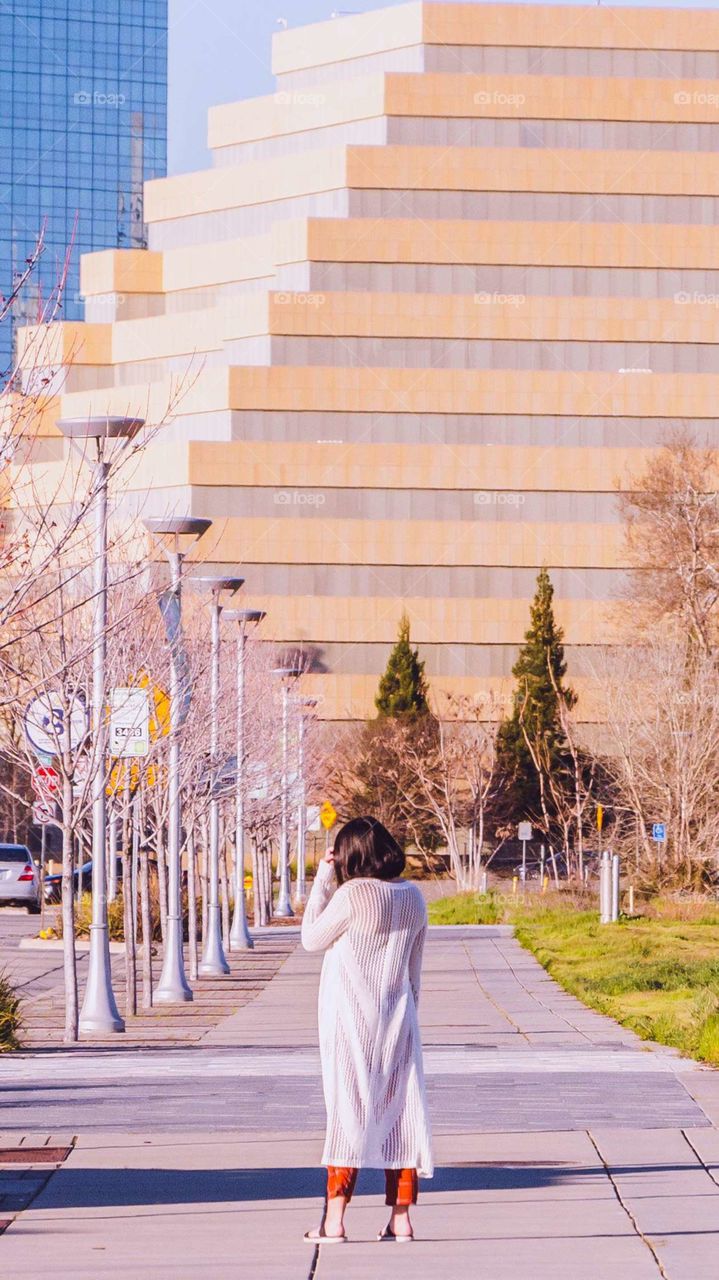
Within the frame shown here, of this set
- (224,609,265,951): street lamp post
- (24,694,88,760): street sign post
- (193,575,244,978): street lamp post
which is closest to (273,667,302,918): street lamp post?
(224,609,265,951): street lamp post

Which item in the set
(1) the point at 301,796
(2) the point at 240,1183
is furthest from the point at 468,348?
(2) the point at 240,1183

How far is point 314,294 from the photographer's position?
288ft

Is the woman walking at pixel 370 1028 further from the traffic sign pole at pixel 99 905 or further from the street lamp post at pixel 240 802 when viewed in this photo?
the street lamp post at pixel 240 802

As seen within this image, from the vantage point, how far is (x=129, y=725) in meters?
20.7

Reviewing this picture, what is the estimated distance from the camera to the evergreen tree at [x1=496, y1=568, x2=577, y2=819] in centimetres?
7925

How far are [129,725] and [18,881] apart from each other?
35.3 meters

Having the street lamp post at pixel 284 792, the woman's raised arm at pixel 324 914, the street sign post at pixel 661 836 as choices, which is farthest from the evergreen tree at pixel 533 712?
the woman's raised arm at pixel 324 914

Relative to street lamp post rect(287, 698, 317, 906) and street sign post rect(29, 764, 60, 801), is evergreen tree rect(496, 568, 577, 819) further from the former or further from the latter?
street sign post rect(29, 764, 60, 801)

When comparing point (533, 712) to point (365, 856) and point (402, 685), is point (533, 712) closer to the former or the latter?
point (402, 685)

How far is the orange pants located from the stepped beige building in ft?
252

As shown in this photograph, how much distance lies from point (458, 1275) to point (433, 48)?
87.7 metres

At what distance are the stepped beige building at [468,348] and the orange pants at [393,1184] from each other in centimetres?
7668

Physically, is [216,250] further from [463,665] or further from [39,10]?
[39,10]

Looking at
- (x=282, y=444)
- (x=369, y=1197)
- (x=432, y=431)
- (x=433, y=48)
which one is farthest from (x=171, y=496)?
(x=369, y=1197)
